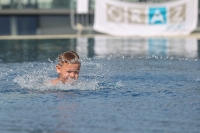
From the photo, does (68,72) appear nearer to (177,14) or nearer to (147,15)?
(147,15)

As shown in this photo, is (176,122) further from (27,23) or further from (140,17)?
(27,23)

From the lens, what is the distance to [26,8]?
30.8m

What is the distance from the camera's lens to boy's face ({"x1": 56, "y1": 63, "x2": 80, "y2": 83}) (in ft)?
25.1

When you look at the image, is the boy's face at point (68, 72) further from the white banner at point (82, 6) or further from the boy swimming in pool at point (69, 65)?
the white banner at point (82, 6)

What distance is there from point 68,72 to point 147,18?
22081mm

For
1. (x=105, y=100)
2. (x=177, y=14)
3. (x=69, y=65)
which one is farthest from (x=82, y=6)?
(x=105, y=100)

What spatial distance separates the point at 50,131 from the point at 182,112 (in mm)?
1845

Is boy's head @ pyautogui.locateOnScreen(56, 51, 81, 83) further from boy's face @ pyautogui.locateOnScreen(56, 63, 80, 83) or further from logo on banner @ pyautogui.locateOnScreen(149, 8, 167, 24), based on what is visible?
logo on banner @ pyautogui.locateOnScreen(149, 8, 167, 24)

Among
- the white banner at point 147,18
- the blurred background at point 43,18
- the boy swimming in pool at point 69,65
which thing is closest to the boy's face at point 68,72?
the boy swimming in pool at point 69,65

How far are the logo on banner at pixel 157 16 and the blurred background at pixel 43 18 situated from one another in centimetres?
90

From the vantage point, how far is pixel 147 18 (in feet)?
96.7

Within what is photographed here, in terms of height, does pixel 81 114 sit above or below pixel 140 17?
below

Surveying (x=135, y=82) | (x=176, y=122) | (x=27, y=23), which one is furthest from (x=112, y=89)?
(x=27, y=23)

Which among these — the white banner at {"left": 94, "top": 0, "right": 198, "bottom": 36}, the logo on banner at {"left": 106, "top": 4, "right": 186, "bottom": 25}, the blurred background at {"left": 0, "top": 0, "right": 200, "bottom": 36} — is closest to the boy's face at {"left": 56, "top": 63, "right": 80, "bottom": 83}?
the white banner at {"left": 94, "top": 0, "right": 198, "bottom": 36}
